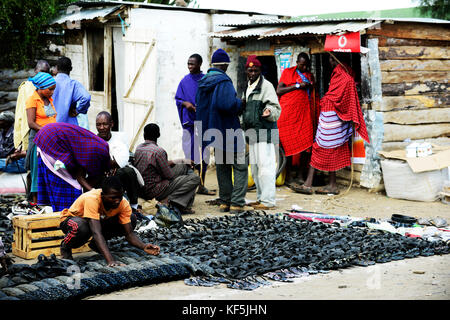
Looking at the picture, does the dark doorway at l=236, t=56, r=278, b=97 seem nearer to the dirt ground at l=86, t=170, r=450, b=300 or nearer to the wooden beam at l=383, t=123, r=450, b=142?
the wooden beam at l=383, t=123, r=450, b=142

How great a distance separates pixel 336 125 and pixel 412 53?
160 centimetres

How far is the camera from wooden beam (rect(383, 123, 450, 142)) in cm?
968

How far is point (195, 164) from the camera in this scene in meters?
9.64

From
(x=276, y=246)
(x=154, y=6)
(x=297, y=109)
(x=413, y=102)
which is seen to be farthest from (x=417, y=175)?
(x=154, y=6)

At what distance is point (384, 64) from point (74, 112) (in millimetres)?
4591

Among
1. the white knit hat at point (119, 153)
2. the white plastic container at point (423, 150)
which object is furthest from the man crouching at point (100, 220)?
the white plastic container at point (423, 150)

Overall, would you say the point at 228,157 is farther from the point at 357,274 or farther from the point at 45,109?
the point at 357,274

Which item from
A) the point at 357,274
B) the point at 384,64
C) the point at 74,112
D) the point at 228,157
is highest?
the point at 384,64

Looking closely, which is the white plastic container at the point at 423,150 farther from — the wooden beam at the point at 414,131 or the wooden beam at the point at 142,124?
the wooden beam at the point at 142,124

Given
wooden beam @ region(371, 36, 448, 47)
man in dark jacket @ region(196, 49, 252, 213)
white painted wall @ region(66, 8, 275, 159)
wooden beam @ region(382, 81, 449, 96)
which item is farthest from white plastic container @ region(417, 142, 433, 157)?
white painted wall @ region(66, 8, 275, 159)

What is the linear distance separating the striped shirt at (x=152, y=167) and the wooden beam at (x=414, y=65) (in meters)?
3.79

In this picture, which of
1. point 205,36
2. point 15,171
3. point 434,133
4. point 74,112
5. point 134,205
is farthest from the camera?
point 205,36

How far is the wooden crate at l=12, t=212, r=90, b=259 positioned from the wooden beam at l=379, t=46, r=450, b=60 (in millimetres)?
5624

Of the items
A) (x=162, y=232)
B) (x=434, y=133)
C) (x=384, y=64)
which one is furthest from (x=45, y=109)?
(x=434, y=133)
